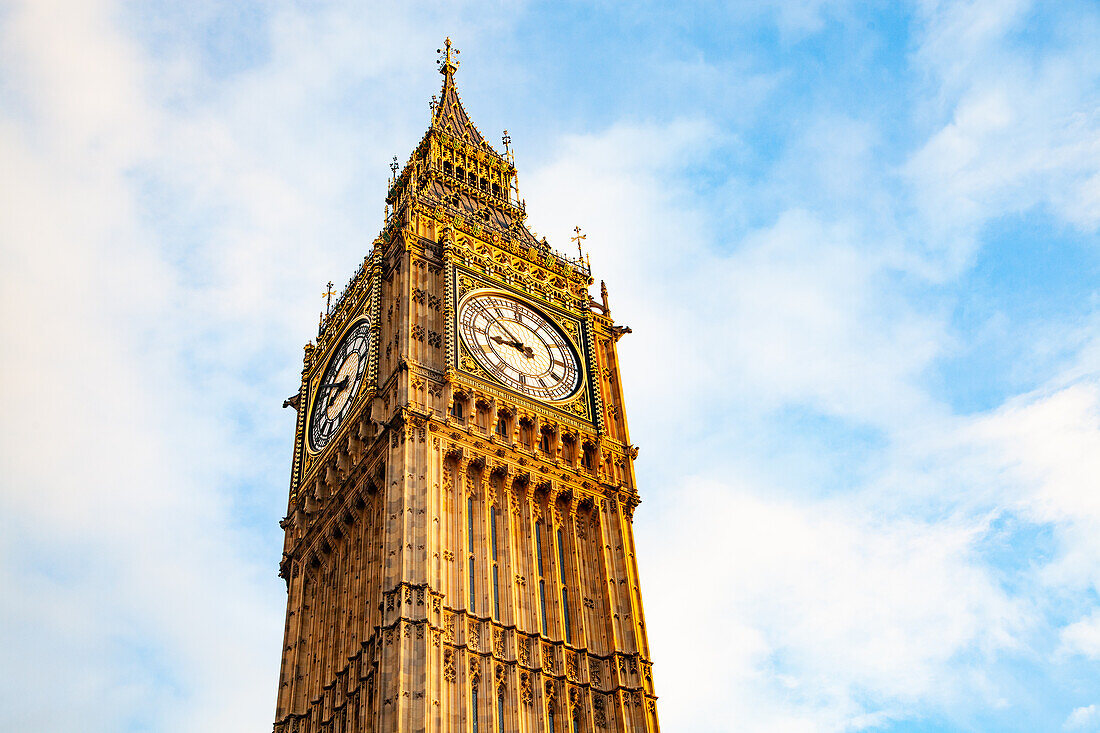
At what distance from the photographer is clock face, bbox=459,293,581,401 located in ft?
184

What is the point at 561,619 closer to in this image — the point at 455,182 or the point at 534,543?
the point at 534,543

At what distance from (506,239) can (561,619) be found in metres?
21.8

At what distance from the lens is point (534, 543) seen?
5075 centimetres

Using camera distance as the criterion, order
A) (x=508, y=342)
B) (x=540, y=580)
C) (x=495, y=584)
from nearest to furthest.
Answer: (x=495, y=584), (x=540, y=580), (x=508, y=342)

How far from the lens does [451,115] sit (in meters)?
79.1

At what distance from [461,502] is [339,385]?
1181 cm

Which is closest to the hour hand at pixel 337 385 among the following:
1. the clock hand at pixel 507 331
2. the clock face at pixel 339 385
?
the clock face at pixel 339 385

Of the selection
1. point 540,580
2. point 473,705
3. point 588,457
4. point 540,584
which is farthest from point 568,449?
point 473,705

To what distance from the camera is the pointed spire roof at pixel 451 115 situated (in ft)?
250

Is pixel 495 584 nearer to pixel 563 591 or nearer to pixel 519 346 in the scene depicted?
pixel 563 591

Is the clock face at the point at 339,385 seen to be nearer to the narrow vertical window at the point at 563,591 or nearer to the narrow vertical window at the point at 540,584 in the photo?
the narrow vertical window at the point at 540,584

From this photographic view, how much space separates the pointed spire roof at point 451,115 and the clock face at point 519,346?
1917 centimetres

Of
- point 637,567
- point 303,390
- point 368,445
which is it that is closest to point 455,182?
point 303,390

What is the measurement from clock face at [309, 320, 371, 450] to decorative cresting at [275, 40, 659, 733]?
133 mm
